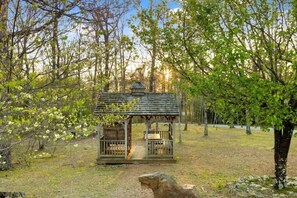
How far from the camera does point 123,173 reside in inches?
486

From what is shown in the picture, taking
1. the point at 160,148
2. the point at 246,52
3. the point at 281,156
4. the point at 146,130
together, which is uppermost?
the point at 246,52

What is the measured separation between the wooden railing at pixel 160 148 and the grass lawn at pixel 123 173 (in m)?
0.77

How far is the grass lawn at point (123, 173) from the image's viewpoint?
942 centimetres

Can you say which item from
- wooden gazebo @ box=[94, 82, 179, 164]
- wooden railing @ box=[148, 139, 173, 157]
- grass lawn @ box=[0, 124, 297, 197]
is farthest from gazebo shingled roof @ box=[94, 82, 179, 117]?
grass lawn @ box=[0, 124, 297, 197]

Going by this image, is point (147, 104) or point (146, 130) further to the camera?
point (147, 104)

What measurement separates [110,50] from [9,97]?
1.86m

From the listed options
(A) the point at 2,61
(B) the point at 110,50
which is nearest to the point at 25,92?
(A) the point at 2,61

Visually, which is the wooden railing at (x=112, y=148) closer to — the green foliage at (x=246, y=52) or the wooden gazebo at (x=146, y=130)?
the wooden gazebo at (x=146, y=130)

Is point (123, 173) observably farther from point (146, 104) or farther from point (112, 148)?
point (146, 104)

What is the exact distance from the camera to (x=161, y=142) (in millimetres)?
15164

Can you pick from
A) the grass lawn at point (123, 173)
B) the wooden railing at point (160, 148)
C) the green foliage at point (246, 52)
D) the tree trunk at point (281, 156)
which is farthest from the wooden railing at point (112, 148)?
the tree trunk at point (281, 156)

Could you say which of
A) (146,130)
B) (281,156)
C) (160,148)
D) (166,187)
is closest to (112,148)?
(146,130)

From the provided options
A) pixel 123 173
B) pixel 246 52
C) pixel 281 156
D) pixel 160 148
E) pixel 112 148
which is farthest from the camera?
pixel 160 148

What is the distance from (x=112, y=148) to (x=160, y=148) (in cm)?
249
